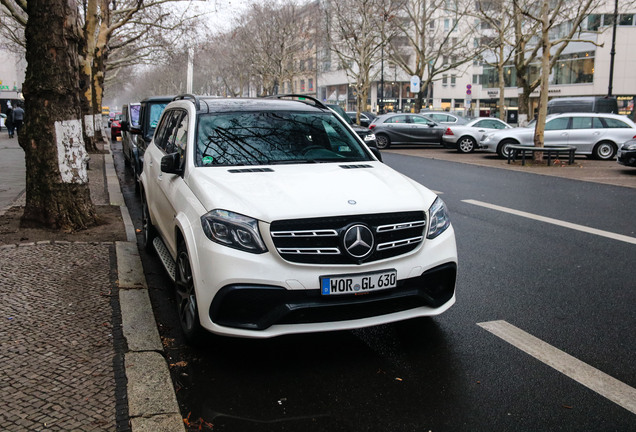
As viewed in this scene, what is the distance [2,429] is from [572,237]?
6.92 metres

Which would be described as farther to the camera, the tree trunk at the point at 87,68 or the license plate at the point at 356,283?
the tree trunk at the point at 87,68

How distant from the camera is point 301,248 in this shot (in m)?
3.68

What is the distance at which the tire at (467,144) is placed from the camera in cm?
2373

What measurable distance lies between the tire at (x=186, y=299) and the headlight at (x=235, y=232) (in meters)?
0.39

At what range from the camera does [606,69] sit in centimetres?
5888

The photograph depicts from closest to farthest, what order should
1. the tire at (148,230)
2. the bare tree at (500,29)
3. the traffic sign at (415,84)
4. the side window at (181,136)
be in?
1. the side window at (181,136)
2. the tire at (148,230)
3. the bare tree at (500,29)
4. the traffic sign at (415,84)

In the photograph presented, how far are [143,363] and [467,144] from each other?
21480 mm

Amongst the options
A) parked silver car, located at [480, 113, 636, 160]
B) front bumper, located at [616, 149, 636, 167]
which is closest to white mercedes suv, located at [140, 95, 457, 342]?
front bumper, located at [616, 149, 636, 167]

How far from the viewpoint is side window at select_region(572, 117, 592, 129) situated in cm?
1997

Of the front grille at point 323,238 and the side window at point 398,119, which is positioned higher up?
the side window at point 398,119

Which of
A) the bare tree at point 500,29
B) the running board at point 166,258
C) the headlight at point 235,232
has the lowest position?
the running board at point 166,258

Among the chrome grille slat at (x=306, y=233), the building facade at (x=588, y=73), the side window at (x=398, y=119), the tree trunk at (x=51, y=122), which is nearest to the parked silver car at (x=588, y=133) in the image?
the side window at (x=398, y=119)

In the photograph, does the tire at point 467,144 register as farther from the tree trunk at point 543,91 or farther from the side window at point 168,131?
the side window at point 168,131

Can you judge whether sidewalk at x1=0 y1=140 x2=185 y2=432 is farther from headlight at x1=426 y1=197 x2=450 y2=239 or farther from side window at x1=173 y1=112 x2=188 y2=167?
headlight at x1=426 y1=197 x2=450 y2=239
